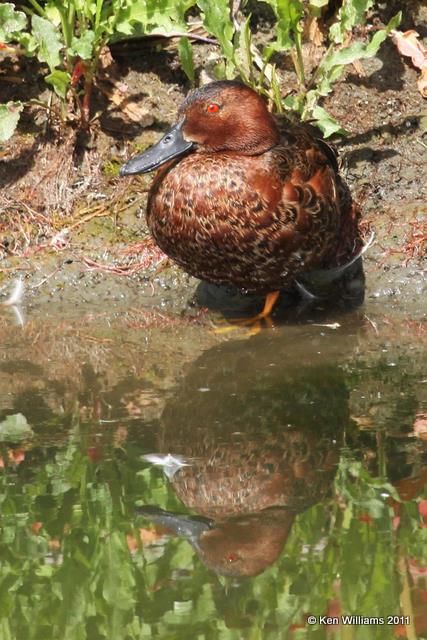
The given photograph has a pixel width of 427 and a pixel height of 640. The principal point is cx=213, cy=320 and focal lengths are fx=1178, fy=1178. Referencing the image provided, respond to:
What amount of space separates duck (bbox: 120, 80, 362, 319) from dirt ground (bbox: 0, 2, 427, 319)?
687 mm

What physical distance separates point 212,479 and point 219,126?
2.35 m

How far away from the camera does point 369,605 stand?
352cm

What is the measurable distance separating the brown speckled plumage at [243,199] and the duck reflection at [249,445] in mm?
442

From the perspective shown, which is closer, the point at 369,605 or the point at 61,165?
the point at 369,605

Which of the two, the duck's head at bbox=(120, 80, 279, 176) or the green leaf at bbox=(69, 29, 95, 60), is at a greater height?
the green leaf at bbox=(69, 29, 95, 60)

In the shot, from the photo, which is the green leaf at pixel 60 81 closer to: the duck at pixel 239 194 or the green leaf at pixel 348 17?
the duck at pixel 239 194

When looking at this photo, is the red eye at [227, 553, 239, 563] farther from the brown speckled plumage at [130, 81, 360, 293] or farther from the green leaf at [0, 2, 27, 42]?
the green leaf at [0, 2, 27, 42]

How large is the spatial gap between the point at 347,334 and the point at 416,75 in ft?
7.48

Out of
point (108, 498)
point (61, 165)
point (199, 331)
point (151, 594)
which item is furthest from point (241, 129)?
point (151, 594)

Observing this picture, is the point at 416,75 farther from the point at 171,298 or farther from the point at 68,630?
the point at 68,630

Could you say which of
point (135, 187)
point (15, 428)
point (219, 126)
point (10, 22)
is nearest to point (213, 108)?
point (219, 126)

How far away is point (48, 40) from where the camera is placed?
698 cm

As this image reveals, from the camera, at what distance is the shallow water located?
11.6 feet

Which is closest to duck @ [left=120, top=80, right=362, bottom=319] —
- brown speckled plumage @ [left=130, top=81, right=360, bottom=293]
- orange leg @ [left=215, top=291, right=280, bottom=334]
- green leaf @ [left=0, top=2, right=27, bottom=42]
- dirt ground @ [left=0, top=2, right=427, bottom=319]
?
brown speckled plumage @ [left=130, top=81, right=360, bottom=293]
